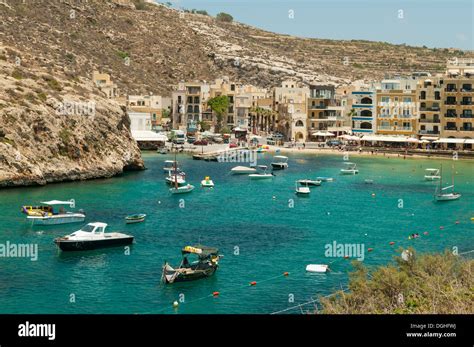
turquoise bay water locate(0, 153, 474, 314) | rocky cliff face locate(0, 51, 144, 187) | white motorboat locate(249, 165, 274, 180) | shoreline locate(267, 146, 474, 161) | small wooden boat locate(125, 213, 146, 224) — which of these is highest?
rocky cliff face locate(0, 51, 144, 187)

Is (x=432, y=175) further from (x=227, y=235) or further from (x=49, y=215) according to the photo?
(x=49, y=215)

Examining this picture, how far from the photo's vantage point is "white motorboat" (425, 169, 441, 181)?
298 feet

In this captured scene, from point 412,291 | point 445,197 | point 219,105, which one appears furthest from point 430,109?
point 412,291

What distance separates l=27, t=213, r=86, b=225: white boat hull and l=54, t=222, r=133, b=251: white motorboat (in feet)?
24.6

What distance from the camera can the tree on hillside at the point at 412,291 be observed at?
68.8 feet

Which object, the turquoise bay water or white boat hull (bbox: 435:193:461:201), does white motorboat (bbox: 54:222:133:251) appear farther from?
white boat hull (bbox: 435:193:461:201)

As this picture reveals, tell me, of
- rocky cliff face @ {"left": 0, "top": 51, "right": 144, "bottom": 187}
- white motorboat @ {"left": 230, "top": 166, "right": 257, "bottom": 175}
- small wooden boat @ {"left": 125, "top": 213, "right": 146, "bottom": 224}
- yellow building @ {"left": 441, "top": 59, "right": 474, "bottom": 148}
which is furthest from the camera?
yellow building @ {"left": 441, "top": 59, "right": 474, "bottom": 148}

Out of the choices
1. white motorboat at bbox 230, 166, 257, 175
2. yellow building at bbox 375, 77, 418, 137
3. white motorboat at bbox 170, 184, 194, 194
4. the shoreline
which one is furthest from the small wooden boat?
yellow building at bbox 375, 77, 418, 137

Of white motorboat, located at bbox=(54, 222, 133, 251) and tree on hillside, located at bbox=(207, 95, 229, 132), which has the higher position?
tree on hillside, located at bbox=(207, 95, 229, 132)

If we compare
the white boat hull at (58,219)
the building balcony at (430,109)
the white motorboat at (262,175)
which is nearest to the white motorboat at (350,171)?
the white motorboat at (262,175)

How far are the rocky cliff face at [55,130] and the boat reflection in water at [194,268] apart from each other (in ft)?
126

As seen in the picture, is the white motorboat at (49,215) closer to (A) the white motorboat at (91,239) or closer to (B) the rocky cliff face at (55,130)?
(A) the white motorboat at (91,239)

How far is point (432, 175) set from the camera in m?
93.9

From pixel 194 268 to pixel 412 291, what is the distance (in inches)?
664
